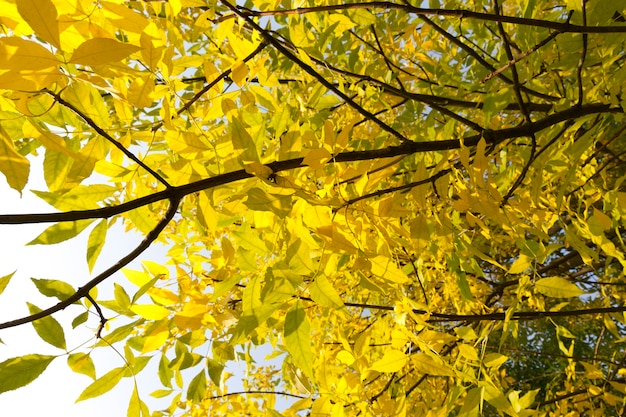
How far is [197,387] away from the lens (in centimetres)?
100

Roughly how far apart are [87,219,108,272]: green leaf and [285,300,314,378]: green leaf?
32 cm

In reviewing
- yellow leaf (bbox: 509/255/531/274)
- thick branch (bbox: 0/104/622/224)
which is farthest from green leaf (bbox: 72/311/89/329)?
yellow leaf (bbox: 509/255/531/274)

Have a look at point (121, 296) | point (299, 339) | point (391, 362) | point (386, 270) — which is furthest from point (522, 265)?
point (121, 296)

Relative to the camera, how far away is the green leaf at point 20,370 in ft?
1.91

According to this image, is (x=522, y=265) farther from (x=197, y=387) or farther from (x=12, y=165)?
(x=12, y=165)

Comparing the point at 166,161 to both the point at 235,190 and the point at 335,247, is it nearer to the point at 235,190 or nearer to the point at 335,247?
the point at 235,190

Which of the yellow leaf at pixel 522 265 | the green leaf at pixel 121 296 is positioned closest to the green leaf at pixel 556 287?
the yellow leaf at pixel 522 265

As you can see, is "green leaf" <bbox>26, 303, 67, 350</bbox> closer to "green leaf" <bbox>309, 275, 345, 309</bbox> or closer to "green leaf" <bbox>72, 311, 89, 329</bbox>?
"green leaf" <bbox>72, 311, 89, 329</bbox>

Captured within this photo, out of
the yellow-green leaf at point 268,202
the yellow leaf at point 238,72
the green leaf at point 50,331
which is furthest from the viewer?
the yellow leaf at point 238,72

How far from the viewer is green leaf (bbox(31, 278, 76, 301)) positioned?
25.9 inches

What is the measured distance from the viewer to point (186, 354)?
96 cm

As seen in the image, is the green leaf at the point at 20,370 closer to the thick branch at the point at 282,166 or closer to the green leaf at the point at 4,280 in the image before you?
the green leaf at the point at 4,280

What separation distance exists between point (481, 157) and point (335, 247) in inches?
9.4

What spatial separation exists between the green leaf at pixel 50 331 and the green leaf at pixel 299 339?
333 millimetres
